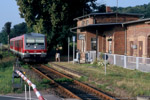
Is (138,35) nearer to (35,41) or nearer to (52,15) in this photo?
(35,41)

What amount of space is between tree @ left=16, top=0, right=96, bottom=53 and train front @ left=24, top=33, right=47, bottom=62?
9.20m

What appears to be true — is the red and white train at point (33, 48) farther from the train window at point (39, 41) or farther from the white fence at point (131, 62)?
the white fence at point (131, 62)

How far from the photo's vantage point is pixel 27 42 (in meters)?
27.1

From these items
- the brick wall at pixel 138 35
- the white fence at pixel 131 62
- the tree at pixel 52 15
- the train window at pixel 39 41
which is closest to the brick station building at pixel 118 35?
the brick wall at pixel 138 35

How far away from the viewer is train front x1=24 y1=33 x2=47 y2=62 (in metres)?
26.9

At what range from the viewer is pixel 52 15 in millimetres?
36469

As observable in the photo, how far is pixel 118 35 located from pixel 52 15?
42.6ft

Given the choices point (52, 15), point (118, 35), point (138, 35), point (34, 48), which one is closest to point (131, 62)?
point (138, 35)

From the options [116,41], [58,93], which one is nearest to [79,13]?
[116,41]

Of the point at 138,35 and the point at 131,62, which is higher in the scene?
the point at 138,35

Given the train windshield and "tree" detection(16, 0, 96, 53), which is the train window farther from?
"tree" detection(16, 0, 96, 53)

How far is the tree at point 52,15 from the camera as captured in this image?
36406 millimetres

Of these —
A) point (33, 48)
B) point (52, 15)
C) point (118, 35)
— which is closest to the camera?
point (118, 35)

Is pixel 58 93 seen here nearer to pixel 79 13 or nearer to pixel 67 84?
pixel 67 84
